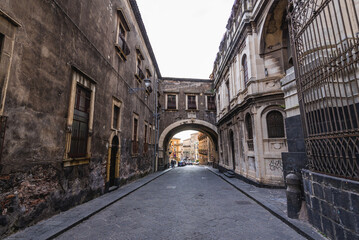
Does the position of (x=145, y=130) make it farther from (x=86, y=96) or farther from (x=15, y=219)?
(x=15, y=219)

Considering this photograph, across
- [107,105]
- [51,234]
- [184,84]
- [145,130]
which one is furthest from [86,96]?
[184,84]

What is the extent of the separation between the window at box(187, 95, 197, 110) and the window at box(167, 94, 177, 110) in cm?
145

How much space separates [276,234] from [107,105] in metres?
7.14

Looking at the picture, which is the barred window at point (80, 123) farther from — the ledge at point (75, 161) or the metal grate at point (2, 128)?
the metal grate at point (2, 128)

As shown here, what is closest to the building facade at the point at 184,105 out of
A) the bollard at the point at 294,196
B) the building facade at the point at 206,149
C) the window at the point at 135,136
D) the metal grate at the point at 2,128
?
the window at the point at 135,136

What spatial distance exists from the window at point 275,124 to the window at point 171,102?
1172cm

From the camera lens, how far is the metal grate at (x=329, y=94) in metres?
2.76

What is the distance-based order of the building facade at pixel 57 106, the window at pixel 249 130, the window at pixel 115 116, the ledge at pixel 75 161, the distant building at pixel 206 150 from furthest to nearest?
the distant building at pixel 206 150, the window at pixel 249 130, the window at pixel 115 116, the ledge at pixel 75 161, the building facade at pixel 57 106

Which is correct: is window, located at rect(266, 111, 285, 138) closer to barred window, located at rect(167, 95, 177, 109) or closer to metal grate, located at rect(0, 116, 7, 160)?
metal grate, located at rect(0, 116, 7, 160)

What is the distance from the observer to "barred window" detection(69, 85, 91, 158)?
557cm

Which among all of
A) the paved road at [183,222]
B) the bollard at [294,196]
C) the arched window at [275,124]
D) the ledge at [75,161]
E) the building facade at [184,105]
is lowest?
the paved road at [183,222]

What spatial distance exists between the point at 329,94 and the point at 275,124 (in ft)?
20.1

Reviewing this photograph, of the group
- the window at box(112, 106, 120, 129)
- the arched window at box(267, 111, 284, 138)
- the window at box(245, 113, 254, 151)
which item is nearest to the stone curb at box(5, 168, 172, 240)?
the window at box(112, 106, 120, 129)

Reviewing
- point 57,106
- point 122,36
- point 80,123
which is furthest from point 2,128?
point 122,36
